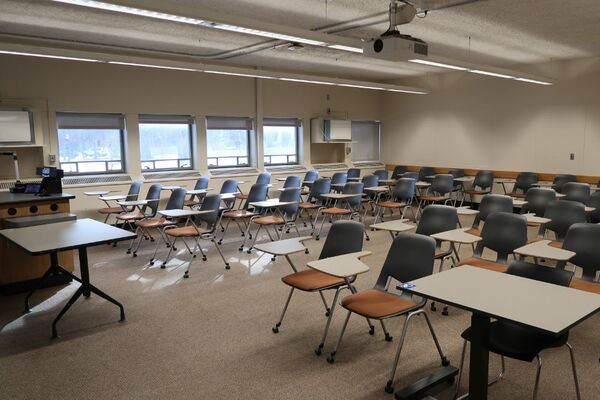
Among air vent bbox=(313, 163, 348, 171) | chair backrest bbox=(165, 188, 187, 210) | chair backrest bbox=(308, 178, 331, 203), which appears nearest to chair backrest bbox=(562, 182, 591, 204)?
chair backrest bbox=(308, 178, 331, 203)

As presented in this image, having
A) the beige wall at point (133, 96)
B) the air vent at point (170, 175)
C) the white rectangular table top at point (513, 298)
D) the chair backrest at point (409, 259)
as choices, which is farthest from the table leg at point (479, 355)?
the air vent at point (170, 175)

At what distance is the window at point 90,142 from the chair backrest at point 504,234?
690 cm

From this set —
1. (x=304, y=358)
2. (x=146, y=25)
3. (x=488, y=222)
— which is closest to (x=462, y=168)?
Answer: (x=488, y=222)

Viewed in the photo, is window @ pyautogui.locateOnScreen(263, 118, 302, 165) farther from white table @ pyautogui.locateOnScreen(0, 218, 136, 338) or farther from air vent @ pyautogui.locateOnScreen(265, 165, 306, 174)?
white table @ pyautogui.locateOnScreen(0, 218, 136, 338)

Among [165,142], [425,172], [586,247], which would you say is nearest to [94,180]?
[165,142]

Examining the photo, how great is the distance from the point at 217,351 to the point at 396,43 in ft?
10.6

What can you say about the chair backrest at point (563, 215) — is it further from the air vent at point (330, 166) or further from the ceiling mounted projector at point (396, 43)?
the air vent at point (330, 166)

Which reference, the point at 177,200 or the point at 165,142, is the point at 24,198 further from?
the point at 165,142

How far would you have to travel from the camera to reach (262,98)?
10523 mm

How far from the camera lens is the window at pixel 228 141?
10.1 m

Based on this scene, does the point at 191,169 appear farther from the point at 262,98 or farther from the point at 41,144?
the point at 41,144

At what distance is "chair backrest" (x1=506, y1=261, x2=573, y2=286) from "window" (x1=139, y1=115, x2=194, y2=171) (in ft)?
25.1

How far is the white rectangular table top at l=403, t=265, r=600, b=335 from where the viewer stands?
2256 mm

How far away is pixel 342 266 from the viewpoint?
3.54 m
